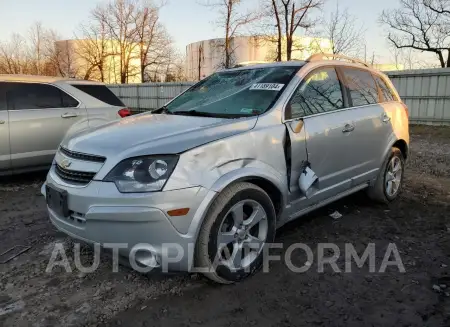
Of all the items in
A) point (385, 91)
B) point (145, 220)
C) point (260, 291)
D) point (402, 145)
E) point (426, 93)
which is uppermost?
point (426, 93)

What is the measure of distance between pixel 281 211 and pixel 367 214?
5.60 feet

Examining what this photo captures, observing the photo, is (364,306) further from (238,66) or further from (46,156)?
(46,156)

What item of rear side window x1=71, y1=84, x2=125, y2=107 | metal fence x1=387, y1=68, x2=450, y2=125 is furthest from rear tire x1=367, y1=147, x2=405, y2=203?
metal fence x1=387, y1=68, x2=450, y2=125

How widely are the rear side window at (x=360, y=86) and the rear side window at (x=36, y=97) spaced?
4191mm

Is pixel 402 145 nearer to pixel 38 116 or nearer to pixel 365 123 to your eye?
pixel 365 123

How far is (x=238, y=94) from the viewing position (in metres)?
3.59

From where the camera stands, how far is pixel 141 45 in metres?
35.0

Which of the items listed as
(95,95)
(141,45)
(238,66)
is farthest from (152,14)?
(238,66)

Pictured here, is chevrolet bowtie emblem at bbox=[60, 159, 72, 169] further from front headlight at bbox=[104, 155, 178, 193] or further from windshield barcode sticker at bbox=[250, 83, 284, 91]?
windshield barcode sticker at bbox=[250, 83, 284, 91]

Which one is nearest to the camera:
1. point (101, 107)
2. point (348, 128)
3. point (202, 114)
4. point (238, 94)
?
point (202, 114)

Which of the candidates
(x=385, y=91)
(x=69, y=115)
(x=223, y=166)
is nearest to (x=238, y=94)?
(x=223, y=166)

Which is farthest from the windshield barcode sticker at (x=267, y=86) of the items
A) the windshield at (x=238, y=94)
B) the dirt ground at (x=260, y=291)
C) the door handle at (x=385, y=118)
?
the door handle at (x=385, y=118)

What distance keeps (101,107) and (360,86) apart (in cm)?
410

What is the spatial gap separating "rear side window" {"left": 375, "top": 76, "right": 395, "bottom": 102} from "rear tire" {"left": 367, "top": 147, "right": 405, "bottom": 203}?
0.60 m
